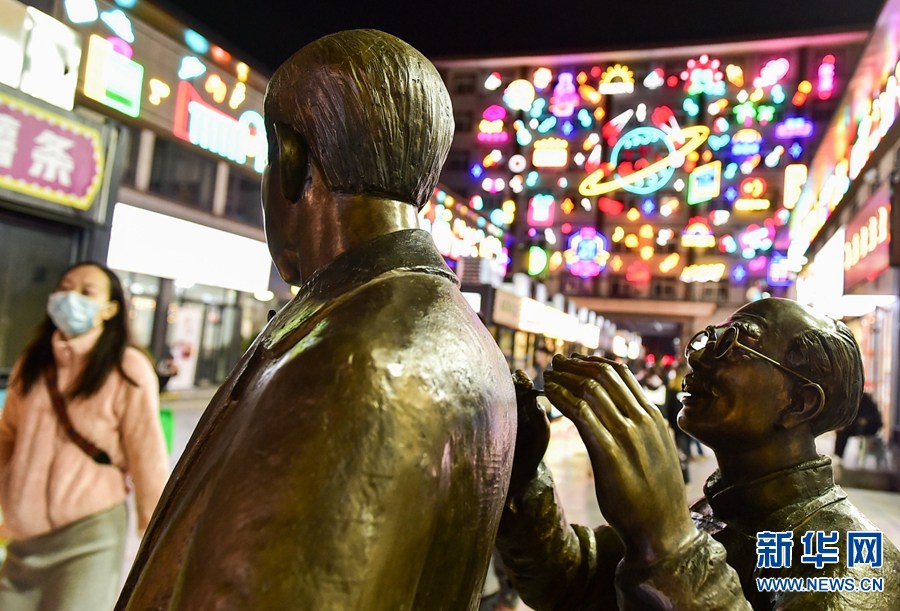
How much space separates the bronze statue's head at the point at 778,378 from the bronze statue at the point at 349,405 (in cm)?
56

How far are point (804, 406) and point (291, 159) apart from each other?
42.6 inches

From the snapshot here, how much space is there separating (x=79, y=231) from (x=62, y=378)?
2.08m

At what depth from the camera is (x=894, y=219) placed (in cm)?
737

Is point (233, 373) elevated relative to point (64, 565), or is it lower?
elevated

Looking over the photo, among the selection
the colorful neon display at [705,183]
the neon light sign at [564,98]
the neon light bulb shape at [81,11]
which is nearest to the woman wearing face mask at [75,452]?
the neon light bulb shape at [81,11]

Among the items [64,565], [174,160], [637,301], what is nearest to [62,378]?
[64,565]

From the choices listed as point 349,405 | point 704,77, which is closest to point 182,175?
point 349,405

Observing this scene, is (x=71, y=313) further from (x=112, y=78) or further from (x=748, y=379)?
(x=112, y=78)

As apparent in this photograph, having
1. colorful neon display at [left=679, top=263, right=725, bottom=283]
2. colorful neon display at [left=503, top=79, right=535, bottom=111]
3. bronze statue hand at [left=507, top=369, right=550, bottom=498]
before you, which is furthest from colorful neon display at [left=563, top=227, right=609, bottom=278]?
bronze statue hand at [left=507, top=369, right=550, bottom=498]

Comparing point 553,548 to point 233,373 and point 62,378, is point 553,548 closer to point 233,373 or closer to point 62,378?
point 233,373

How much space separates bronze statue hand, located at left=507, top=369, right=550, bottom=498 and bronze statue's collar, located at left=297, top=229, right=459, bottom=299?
0.29 metres

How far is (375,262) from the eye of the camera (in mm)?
986

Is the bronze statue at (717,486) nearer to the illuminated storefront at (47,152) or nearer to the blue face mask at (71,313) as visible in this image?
the blue face mask at (71,313)

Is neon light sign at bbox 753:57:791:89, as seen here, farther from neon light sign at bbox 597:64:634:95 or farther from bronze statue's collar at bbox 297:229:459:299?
bronze statue's collar at bbox 297:229:459:299
